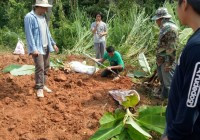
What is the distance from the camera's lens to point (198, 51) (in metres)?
1.70

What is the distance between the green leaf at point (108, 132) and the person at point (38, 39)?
1747mm

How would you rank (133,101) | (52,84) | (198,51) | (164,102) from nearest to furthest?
(198,51) → (133,101) → (164,102) → (52,84)

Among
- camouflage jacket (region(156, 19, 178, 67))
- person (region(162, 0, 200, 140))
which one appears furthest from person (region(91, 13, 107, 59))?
person (region(162, 0, 200, 140))

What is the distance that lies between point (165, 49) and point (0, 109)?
Answer: 2.62m

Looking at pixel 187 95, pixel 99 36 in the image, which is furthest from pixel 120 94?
pixel 187 95

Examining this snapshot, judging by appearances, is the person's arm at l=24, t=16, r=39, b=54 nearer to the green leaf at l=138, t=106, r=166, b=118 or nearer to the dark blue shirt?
the green leaf at l=138, t=106, r=166, b=118

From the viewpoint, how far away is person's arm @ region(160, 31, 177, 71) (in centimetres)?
533

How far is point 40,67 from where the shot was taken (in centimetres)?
570

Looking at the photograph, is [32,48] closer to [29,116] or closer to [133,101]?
[29,116]

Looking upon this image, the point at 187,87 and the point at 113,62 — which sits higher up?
the point at 187,87

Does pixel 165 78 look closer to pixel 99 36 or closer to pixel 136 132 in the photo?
pixel 136 132

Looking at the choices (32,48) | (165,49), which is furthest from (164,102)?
(32,48)

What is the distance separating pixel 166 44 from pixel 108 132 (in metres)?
1.78

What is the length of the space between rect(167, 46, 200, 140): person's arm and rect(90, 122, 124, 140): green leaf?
2471 mm
